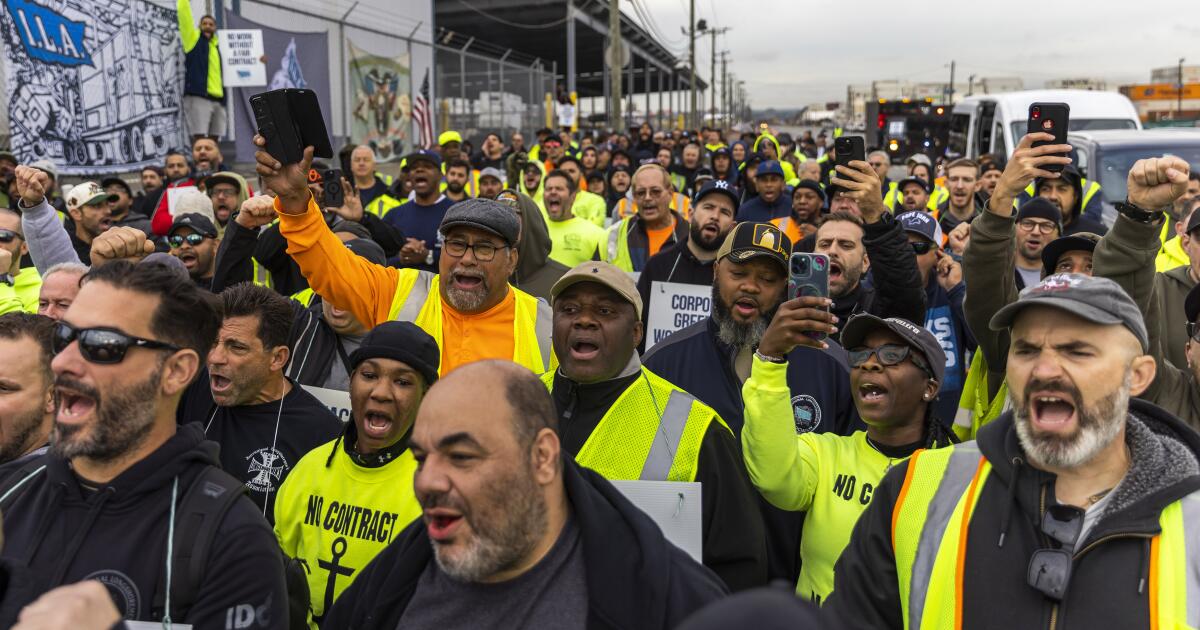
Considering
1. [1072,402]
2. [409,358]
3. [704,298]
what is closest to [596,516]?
[1072,402]

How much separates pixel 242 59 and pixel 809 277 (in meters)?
12.1

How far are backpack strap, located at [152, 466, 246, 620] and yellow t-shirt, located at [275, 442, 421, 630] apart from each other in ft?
2.60

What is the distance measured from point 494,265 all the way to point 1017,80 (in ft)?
384

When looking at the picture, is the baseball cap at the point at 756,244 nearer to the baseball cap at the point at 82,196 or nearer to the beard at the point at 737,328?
the beard at the point at 737,328

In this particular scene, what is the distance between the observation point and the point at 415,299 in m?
4.69

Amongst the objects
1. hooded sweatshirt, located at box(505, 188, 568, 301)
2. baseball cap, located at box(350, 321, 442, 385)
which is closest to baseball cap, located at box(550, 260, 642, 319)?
baseball cap, located at box(350, 321, 442, 385)

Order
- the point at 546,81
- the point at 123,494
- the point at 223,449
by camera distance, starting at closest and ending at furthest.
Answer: the point at 123,494 → the point at 223,449 → the point at 546,81

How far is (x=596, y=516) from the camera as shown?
7.66ft

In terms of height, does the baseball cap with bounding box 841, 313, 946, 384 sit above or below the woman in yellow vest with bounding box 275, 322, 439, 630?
above

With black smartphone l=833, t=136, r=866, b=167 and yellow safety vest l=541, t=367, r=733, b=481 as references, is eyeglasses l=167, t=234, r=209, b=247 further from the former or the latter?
black smartphone l=833, t=136, r=866, b=167

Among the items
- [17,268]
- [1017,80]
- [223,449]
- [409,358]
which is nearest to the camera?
[409,358]

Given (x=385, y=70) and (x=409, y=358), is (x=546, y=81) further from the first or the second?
(x=409, y=358)

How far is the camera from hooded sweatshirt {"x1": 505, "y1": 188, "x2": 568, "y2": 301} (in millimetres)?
6695

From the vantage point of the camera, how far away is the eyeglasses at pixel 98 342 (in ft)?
8.44
